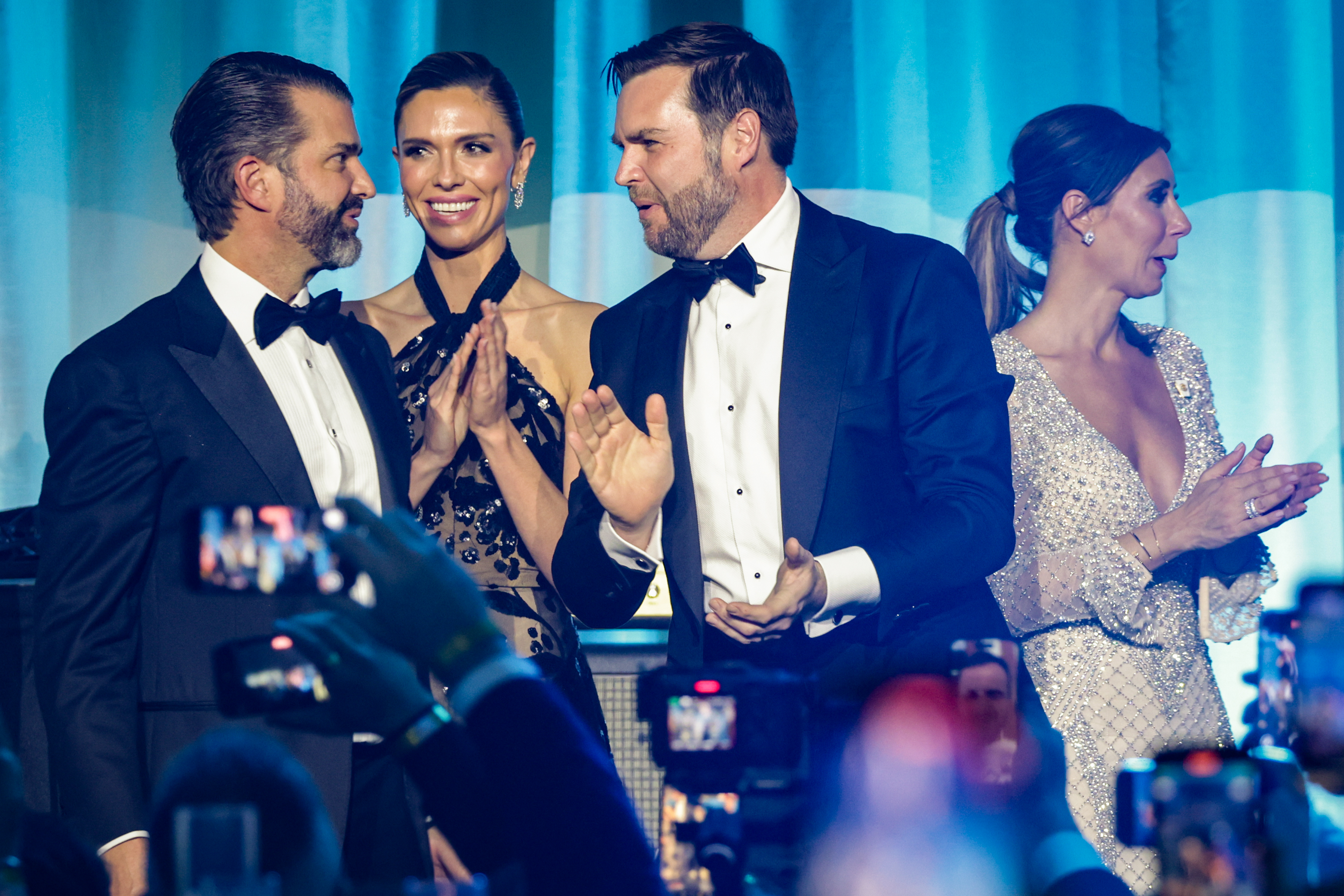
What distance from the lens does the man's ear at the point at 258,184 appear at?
187 centimetres

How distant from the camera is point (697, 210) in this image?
Result: 1941 millimetres

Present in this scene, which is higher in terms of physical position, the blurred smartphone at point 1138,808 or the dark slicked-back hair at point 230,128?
the dark slicked-back hair at point 230,128

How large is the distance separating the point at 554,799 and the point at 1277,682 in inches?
17.8

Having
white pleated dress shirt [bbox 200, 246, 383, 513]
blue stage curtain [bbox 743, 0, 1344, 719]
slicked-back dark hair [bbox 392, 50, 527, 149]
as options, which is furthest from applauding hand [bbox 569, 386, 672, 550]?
Result: blue stage curtain [bbox 743, 0, 1344, 719]

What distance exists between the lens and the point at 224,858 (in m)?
0.68

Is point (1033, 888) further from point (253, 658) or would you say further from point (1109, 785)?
point (1109, 785)

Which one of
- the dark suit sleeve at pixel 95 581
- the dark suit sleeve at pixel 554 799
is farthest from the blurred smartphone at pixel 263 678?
the dark suit sleeve at pixel 95 581

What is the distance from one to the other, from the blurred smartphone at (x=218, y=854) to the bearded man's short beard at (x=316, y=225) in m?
1.34

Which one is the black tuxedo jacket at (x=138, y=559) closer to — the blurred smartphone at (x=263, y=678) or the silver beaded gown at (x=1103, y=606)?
the blurred smartphone at (x=263, y=678)

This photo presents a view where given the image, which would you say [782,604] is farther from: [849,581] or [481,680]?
[481,680]

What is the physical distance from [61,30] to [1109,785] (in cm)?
290

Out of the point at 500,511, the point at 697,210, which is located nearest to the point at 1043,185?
the point at 697,210

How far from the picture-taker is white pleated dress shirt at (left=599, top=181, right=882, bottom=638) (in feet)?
5.87

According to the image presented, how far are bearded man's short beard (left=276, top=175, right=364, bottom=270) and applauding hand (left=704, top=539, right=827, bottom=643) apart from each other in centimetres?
86
